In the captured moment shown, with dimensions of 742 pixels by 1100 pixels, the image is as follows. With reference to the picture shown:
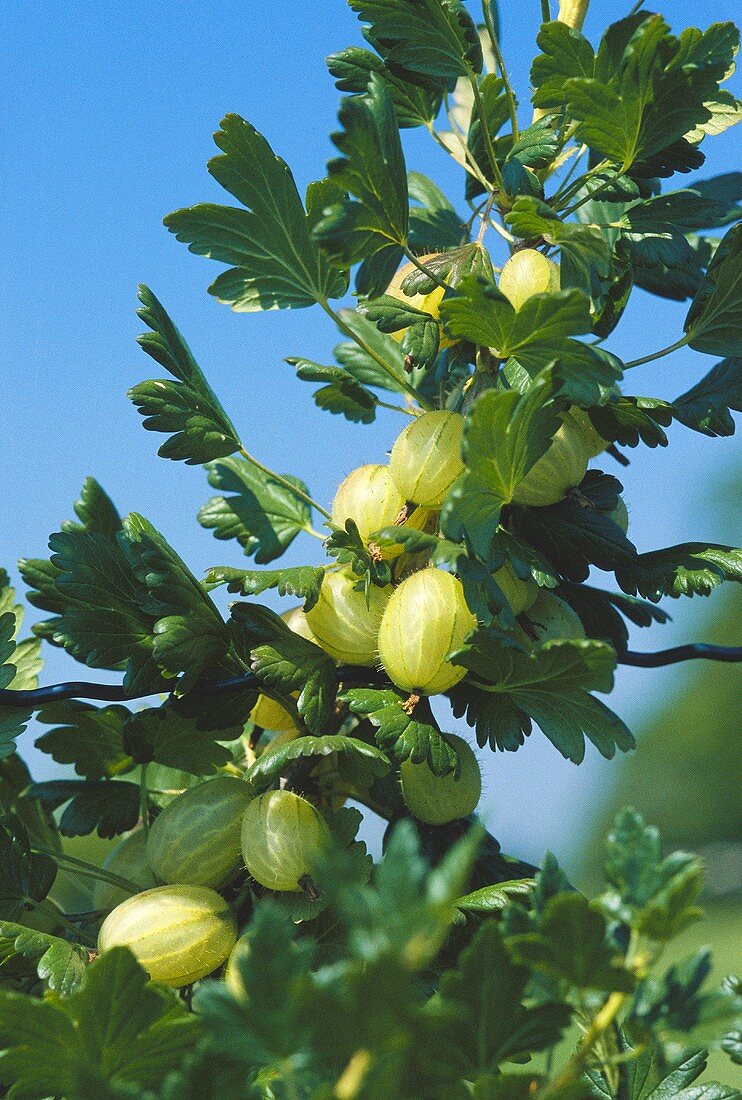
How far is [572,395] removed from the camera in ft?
1.78

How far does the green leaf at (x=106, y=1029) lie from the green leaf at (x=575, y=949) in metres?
0.14

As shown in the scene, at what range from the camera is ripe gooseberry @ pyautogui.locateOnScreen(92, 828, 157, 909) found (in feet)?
2.32

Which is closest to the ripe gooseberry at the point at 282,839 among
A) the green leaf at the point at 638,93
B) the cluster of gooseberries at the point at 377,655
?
the cluster of gooseberries at the point at 377,655

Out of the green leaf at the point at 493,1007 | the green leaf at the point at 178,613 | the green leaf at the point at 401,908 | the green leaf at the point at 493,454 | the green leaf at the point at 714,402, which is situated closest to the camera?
the green leaf at the point at 401,908

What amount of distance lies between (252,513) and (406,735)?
211mm

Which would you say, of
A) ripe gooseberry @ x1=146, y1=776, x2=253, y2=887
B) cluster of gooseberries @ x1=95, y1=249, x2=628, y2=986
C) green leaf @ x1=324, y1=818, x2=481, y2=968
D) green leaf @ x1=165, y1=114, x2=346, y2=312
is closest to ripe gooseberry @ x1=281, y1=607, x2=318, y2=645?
cluster of gooseberries @ x1=95, y1=249, x2=628, y2=986

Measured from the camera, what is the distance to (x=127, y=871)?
0.72 metres

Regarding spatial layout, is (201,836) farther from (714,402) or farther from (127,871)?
(714,402)

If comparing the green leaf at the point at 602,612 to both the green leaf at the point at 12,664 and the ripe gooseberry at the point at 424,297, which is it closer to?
the ripe gooseberry at the point at 424,297

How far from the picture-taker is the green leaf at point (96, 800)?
0.78 m

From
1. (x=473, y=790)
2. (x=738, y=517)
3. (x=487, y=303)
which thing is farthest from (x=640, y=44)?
(x=738, y=517)

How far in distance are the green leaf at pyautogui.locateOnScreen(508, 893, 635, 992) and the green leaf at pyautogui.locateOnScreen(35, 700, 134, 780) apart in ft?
1.50

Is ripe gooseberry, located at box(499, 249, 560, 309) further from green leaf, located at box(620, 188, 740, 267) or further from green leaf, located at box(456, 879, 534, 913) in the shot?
green leaf, located at box(456, 879, 534, 913)

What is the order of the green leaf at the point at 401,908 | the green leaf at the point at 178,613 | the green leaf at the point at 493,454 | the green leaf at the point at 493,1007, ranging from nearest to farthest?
1. the green leaf at the point at 401,908
2. the green leaf at the point at 493,1007
3. the green leaf at the point at 493,454
4. the green leaf at the point at 178,613
